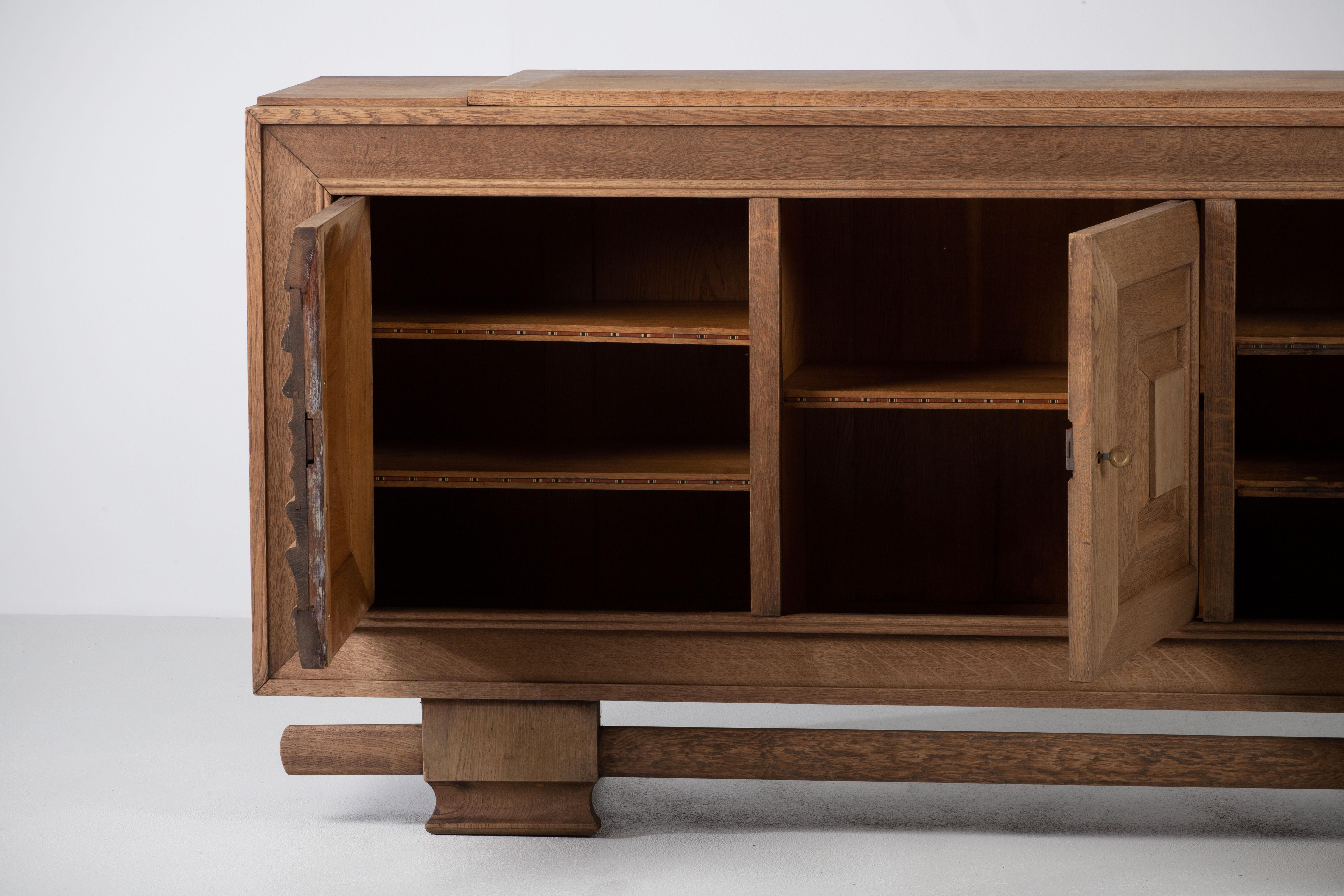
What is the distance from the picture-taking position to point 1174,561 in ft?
9.77

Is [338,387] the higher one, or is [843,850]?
[338,387]

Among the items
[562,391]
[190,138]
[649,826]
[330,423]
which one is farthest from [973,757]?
[190,138]

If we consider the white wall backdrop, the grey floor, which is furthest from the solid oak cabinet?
the white wall backdrop

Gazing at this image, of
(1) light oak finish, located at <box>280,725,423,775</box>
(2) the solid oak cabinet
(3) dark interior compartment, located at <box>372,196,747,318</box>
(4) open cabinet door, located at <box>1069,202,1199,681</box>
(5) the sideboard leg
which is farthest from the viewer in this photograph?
(3) dark interior compartment, located at <box>372,196,747,318</box>

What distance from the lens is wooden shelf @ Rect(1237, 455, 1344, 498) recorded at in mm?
3129

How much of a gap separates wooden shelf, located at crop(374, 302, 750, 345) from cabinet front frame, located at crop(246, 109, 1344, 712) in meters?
0.29

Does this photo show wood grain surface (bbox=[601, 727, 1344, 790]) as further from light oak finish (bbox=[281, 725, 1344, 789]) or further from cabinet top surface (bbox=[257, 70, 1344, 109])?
cabinet top surface (bbox=[257, 70, 1344, 109])

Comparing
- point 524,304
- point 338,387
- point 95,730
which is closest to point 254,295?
point 338,387

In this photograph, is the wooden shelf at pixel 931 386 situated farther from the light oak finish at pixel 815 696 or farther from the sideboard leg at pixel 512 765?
the sideboard leg at pixel 512 765

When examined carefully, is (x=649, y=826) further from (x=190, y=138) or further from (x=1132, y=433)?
(x=190, y=138)

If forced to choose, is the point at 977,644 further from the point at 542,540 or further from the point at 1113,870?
the point at 542,540

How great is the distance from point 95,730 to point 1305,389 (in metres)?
3.28

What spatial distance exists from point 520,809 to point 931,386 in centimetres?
130

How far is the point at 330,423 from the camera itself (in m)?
2.79
